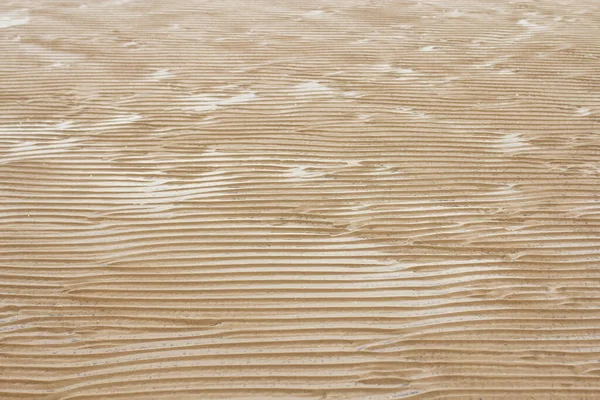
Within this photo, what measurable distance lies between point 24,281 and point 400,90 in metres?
4.18

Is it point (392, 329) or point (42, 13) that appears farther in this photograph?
point (42, 13)

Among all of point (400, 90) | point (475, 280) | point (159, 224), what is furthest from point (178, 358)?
point (400, 90)

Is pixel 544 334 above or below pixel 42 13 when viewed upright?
below

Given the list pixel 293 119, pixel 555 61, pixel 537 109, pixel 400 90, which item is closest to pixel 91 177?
pixel 293 119

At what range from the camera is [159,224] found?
15.5 ft

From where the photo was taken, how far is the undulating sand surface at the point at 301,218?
355cm

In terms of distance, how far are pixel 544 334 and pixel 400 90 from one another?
371 centimetres

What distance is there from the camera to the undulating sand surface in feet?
11.7

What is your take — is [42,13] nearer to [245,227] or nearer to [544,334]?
[245,227]

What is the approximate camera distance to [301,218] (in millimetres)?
4777

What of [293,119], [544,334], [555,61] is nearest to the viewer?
[544,334]

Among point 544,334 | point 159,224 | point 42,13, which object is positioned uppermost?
point 42,13

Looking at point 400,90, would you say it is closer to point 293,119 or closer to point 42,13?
point 293,119

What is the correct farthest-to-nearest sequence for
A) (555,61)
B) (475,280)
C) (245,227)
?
(555,61), (245,227), (475,280)
